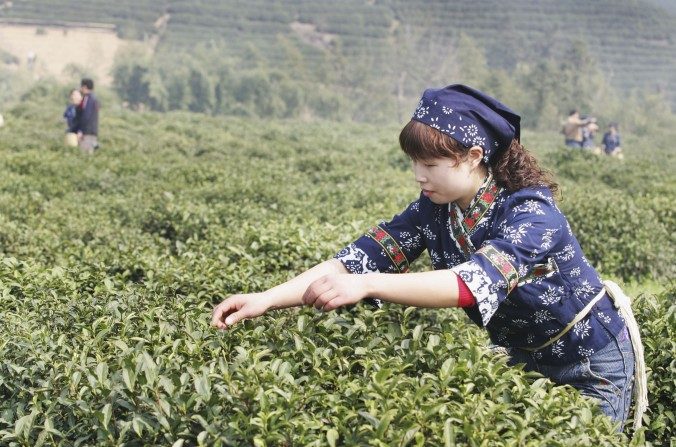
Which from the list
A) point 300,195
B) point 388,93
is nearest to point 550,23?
point 388,93

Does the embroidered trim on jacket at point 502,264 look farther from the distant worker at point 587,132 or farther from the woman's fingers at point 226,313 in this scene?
the distant worker at point 587,132

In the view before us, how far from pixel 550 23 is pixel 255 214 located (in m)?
88.2

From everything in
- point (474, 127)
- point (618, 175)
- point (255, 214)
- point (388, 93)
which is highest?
point (474, 127)

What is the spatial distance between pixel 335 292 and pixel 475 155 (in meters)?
0.66

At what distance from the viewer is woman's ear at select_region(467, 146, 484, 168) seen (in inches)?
100

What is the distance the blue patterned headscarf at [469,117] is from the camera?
2.51 m

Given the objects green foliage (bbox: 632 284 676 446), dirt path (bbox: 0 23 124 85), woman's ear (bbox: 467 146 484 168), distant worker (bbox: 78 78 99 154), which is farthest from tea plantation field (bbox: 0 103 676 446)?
dirt path (bbox: 0 23 124 85)

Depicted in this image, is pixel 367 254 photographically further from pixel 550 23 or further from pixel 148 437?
pixel 550 23

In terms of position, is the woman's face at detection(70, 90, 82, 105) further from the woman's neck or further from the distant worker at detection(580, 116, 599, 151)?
the woman's neck

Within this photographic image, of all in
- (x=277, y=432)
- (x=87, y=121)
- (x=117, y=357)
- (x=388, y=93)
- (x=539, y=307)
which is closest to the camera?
(x=277, y=432)

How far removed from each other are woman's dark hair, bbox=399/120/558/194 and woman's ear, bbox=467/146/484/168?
0.05 ft

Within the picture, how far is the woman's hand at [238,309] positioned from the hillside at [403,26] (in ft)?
244

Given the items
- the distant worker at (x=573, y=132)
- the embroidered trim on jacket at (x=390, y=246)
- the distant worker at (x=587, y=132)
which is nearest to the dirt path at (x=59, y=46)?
the distant worker at (x=587, y=132)

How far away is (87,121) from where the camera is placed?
13469 millimetres
